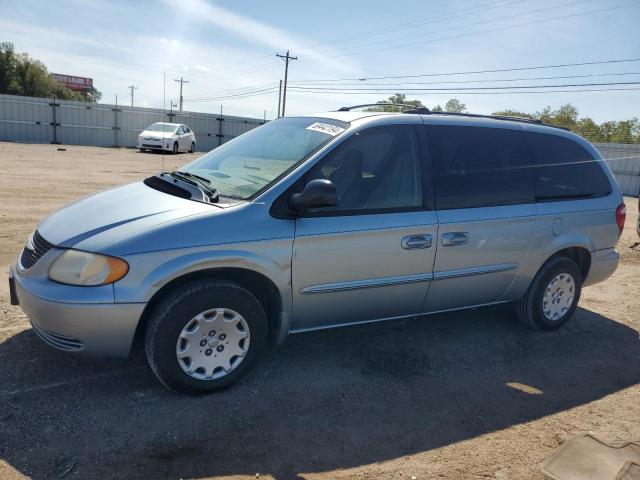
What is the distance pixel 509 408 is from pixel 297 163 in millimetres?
2209

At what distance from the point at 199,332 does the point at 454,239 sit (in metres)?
2.00

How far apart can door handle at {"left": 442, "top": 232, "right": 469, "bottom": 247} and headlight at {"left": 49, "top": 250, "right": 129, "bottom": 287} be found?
225cm

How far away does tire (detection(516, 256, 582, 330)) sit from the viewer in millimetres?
4621

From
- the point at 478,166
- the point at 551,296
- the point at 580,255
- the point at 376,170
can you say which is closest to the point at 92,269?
the point at 376,170

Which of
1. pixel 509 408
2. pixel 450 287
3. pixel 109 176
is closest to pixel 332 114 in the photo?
pixel 450 287

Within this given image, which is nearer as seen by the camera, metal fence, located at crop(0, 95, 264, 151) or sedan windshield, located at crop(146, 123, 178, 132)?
sedan windshield, located at crop(146, 123, 178, 132)

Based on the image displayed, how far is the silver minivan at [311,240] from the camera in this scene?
294cm

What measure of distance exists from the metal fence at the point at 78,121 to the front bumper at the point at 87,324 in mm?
25976

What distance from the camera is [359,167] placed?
3.62m

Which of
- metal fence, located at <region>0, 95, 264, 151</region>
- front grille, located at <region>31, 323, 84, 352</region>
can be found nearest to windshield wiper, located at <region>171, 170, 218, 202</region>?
front grille, located at <region>31, 323, 84, 352</region>

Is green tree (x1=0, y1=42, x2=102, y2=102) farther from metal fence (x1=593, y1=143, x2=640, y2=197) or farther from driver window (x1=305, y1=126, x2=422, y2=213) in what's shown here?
driver window (x1=305, y1=126, x2=422, y2=213)

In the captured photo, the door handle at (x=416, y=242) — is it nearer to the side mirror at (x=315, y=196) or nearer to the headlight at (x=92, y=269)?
the side mirror at (x=315, y=196)

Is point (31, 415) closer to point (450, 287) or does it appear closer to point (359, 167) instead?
point (359, 167)

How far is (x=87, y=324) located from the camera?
9.34ft
